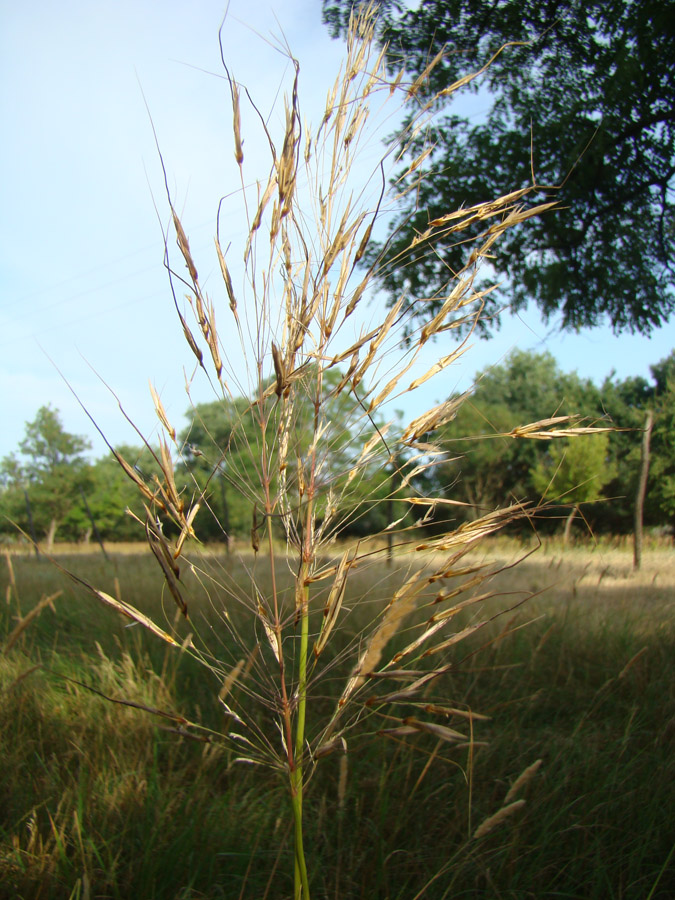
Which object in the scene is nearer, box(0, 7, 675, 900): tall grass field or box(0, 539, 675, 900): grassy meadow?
box(0, 7, 675, 900): tall grass field

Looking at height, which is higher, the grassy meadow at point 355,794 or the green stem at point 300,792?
the green stem at point 300,792

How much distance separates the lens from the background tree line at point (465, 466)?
1210mm

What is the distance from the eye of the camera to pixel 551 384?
34.9m

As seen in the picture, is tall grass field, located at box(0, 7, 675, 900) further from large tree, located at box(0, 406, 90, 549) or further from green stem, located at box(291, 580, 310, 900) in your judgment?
large tree, located at box(0, 406, 90, 549)

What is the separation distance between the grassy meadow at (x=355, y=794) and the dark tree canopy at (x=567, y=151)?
4440mm

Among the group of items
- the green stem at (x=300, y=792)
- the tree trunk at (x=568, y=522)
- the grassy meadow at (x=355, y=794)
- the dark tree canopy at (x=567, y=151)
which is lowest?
the grassy meadow at (x=355, y=794)

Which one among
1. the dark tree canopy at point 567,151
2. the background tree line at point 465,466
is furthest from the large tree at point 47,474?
the dark tree canopy at point 567,151

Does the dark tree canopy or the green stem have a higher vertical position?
the dark tree canopy

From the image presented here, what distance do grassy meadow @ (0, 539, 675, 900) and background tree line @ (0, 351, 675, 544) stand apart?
24cm

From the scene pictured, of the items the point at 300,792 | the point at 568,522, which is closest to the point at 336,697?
the point at 300,792

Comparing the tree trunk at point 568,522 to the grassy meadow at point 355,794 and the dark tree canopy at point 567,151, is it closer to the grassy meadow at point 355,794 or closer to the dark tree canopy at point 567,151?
the grassy meadow at point 355,794

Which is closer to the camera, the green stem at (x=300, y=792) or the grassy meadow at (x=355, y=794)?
the green stem at (x=300, y=792)

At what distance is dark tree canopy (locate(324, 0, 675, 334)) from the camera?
608 cm

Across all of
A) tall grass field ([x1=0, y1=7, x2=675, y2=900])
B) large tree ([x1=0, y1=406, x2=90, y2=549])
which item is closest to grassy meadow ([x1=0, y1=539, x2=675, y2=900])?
tall grass field ([x1=0, y1=7, x2=675, y2=900])
